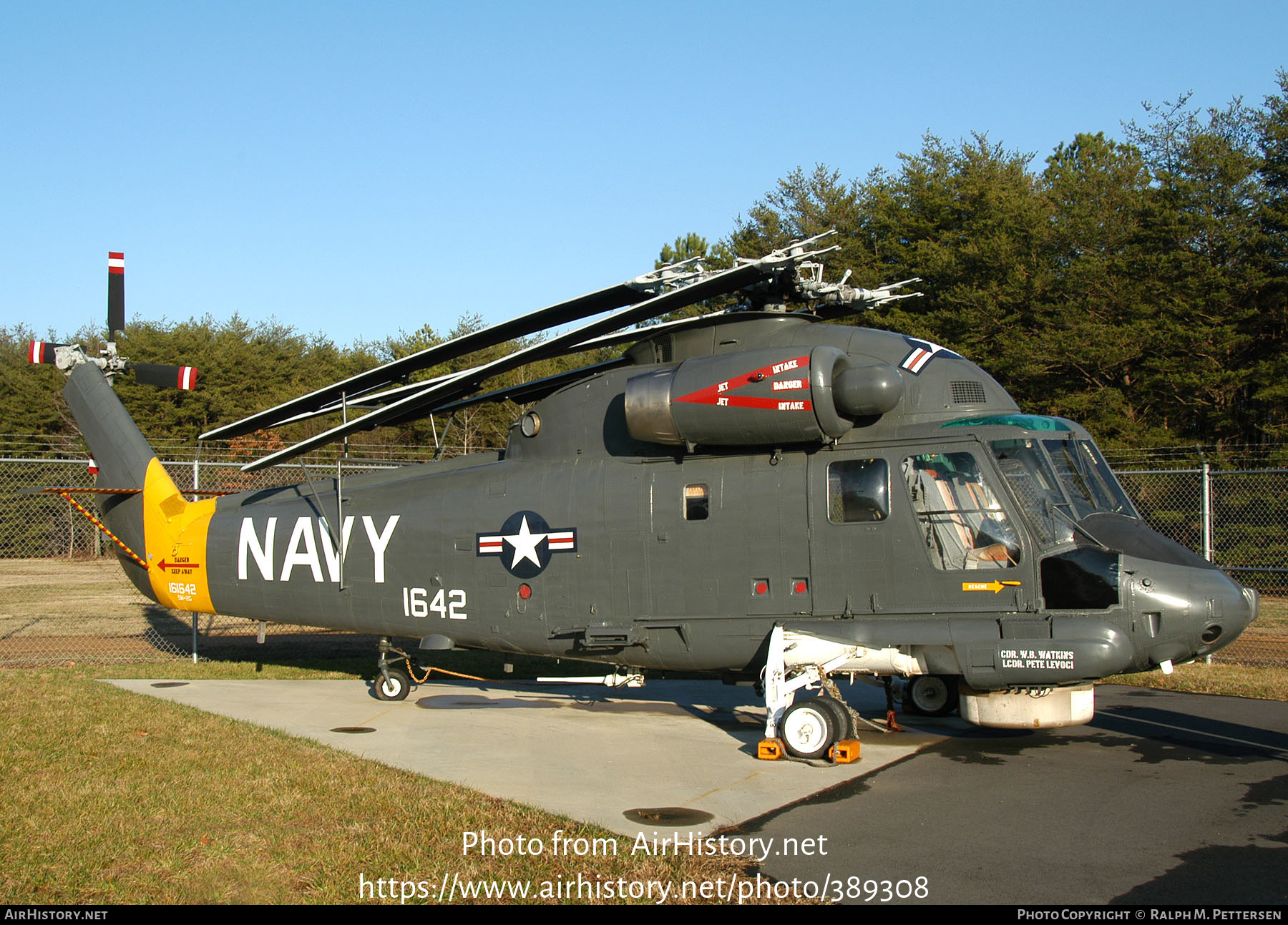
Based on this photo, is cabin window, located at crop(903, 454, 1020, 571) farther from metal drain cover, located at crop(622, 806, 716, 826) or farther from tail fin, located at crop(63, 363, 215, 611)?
tail fin, located at crop(63, 363, 215, 611)

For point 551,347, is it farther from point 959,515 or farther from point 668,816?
point 668,816

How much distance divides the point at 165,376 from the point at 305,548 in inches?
125

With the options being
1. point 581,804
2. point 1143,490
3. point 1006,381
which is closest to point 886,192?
point 1006,381

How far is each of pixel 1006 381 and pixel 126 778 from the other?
83.7 feet

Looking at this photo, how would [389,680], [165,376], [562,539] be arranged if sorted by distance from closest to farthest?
1. [562,539]
2. [389,680]
3. [165,376]

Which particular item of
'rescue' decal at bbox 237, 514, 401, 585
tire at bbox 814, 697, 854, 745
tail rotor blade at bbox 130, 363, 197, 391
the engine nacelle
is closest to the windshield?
the engine nacelle

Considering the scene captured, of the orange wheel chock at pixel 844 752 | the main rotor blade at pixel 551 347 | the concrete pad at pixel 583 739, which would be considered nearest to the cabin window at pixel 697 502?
the main rotor blade at pixel 551 347

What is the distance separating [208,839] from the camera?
580 cm

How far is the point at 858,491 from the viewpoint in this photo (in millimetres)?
8203

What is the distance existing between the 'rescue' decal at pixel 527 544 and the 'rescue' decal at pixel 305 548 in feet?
4.48

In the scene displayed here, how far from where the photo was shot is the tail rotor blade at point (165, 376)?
11.5 metres

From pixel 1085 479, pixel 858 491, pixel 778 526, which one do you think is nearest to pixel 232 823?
pixel 778 526

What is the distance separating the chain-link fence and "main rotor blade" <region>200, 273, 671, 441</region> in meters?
1.84

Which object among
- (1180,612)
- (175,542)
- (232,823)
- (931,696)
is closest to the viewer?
(232,823)
